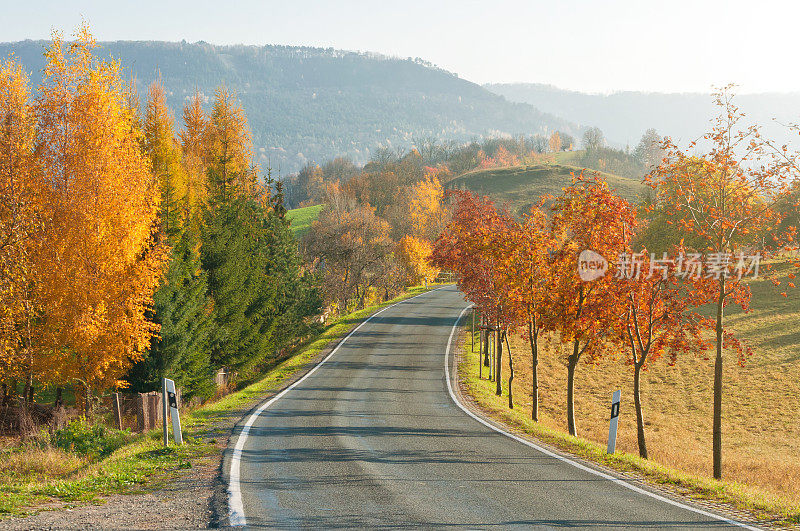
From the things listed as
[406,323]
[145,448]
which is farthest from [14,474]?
[406,323]

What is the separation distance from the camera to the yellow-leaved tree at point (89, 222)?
67.1 feet

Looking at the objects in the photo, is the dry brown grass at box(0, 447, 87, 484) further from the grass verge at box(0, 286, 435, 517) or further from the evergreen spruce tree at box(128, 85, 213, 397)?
the evergreen spruce tree at box(128, 85, 213, 397)

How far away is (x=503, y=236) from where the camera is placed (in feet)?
75.7

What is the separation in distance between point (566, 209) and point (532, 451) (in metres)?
8.60

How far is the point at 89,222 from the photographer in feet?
67.4

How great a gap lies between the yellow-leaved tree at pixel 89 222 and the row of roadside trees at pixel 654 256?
13.3 meters

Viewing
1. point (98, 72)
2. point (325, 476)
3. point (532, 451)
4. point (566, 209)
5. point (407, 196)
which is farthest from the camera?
point (407, 196)

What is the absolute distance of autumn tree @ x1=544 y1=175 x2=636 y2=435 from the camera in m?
18.0

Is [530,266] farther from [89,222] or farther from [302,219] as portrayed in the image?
[302,219]

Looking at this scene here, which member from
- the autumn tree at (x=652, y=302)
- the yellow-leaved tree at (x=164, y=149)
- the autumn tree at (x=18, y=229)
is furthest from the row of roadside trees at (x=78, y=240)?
the yellow-leaved tree at (x=164, y=149)

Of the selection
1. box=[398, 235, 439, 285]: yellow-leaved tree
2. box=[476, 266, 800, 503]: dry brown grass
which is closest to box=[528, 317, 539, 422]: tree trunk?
box=[476, 266, 800, 503]: dry brown grass

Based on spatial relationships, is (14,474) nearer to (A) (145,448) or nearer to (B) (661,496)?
(A) (145,448)

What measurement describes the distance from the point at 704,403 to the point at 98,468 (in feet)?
104

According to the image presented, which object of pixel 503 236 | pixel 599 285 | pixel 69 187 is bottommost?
pixel 599 285
